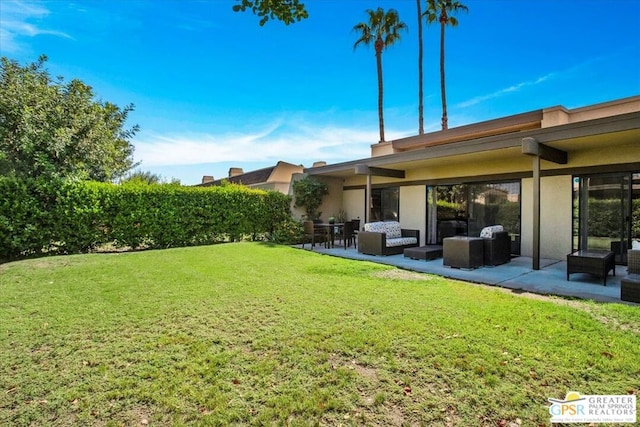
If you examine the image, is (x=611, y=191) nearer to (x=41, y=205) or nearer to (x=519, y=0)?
(x=519, y=0)

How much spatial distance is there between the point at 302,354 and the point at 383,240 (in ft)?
21.3

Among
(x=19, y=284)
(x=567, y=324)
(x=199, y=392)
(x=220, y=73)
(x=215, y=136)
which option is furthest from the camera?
(x=215, y=136)

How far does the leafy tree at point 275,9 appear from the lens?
11.8ft

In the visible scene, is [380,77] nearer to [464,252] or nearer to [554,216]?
[554,216]

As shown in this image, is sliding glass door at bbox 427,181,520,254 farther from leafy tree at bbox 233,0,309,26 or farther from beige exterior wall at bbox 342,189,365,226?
leafy tree at bbox 233,0,309,26

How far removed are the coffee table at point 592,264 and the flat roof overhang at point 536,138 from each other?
2.41m

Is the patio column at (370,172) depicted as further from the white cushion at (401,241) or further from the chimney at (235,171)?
the chimney at (235,171)

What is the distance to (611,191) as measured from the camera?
796cm

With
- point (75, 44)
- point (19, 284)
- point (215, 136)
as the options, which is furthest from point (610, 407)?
point (215, 136)

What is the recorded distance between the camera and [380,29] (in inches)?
725

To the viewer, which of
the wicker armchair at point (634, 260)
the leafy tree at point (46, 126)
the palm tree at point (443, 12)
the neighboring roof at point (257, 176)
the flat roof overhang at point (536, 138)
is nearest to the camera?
the wicker armchair at point (634, 260)

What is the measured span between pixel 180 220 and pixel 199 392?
9.54 metres

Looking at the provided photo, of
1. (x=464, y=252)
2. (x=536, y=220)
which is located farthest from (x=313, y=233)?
(x=536, y=220)

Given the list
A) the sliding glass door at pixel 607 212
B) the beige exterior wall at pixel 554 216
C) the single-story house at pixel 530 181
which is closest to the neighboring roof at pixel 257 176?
the single-story house at pixel 530 181
